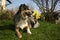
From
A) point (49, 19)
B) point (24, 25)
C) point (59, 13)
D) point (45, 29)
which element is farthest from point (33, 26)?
point (59, 13)

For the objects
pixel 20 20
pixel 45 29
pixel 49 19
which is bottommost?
pixel 49 19

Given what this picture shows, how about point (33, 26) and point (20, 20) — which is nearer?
point (20, 20)

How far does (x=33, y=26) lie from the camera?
9.86 metres

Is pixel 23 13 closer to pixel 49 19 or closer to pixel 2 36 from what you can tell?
pixel 2 36

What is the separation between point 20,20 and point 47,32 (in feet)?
4.28

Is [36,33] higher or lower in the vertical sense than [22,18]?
lower

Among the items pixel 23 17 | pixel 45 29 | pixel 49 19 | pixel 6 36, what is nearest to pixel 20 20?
pixel 23 17

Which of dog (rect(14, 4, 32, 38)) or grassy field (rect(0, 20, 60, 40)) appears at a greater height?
dog (rect(14, 4, 32, 38))

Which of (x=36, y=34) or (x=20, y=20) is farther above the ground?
(x=20, y=20)

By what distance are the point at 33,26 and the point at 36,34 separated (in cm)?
102

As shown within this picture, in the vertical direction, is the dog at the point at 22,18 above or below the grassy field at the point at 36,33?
above

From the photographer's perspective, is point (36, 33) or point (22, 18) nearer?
point (22, 18)

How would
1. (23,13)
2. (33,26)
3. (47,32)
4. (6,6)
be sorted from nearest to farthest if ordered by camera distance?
1. (23,13)
2. (47,32)
3. (33,26)
4. (6,6)

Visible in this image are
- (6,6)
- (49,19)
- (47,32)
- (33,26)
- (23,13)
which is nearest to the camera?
(23,13)
